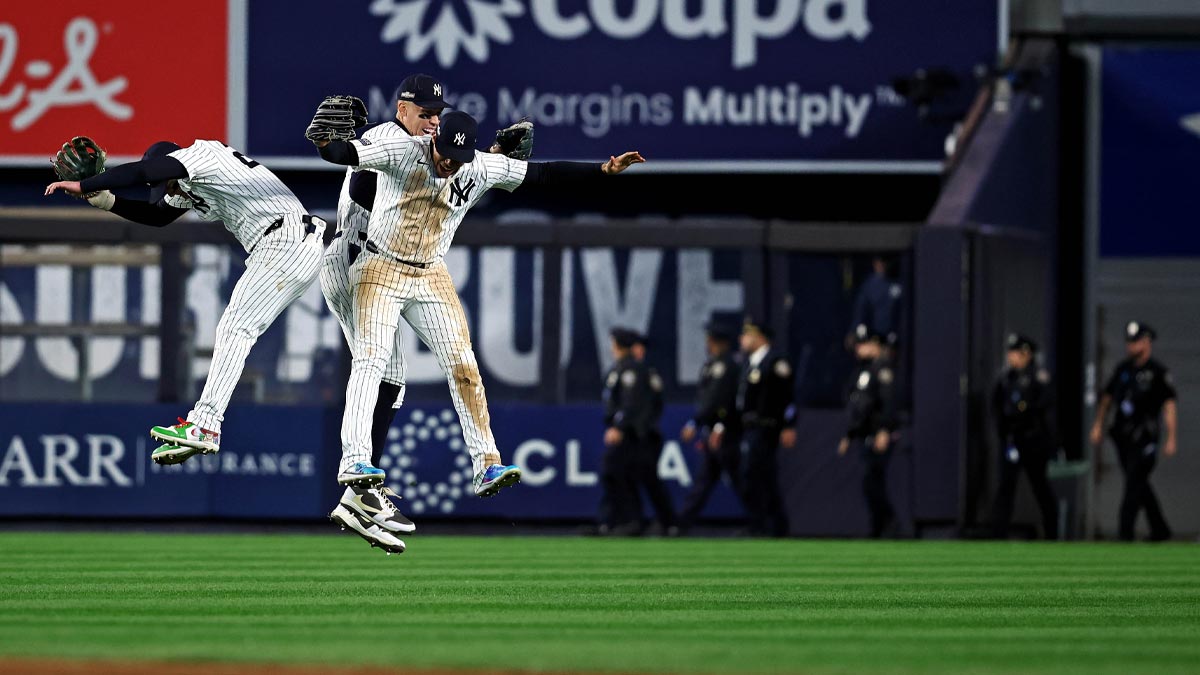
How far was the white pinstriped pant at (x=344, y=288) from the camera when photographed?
10.9 m

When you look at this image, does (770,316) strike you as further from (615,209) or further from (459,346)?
(459,346)

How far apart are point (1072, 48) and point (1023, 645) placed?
16.6 metres

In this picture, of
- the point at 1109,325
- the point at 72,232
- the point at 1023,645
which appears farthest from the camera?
the point at 1109,325

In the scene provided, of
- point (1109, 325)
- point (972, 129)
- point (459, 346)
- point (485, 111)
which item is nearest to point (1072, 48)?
point (972, 129)

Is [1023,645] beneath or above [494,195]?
beneath

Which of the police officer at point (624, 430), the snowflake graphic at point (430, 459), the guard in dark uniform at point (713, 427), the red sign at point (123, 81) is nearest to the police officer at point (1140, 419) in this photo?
the guard in dark uniform at point (713, 427)

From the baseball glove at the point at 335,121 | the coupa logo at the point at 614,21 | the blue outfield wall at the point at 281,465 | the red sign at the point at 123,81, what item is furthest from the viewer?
the red sign at the point at 123,81

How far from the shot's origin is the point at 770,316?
21.0m

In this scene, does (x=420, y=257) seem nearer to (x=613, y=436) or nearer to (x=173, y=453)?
(x=173, y=453)

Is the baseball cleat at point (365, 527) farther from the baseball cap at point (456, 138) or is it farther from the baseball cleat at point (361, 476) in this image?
the baseball cap at point (456, 138)

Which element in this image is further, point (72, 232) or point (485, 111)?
point (485, 111)

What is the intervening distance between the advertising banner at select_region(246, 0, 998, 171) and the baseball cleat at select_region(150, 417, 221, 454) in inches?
538

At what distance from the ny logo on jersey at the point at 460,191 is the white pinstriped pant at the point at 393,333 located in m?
0.39

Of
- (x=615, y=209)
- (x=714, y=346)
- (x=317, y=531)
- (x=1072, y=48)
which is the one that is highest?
(x=1072, y=48)
